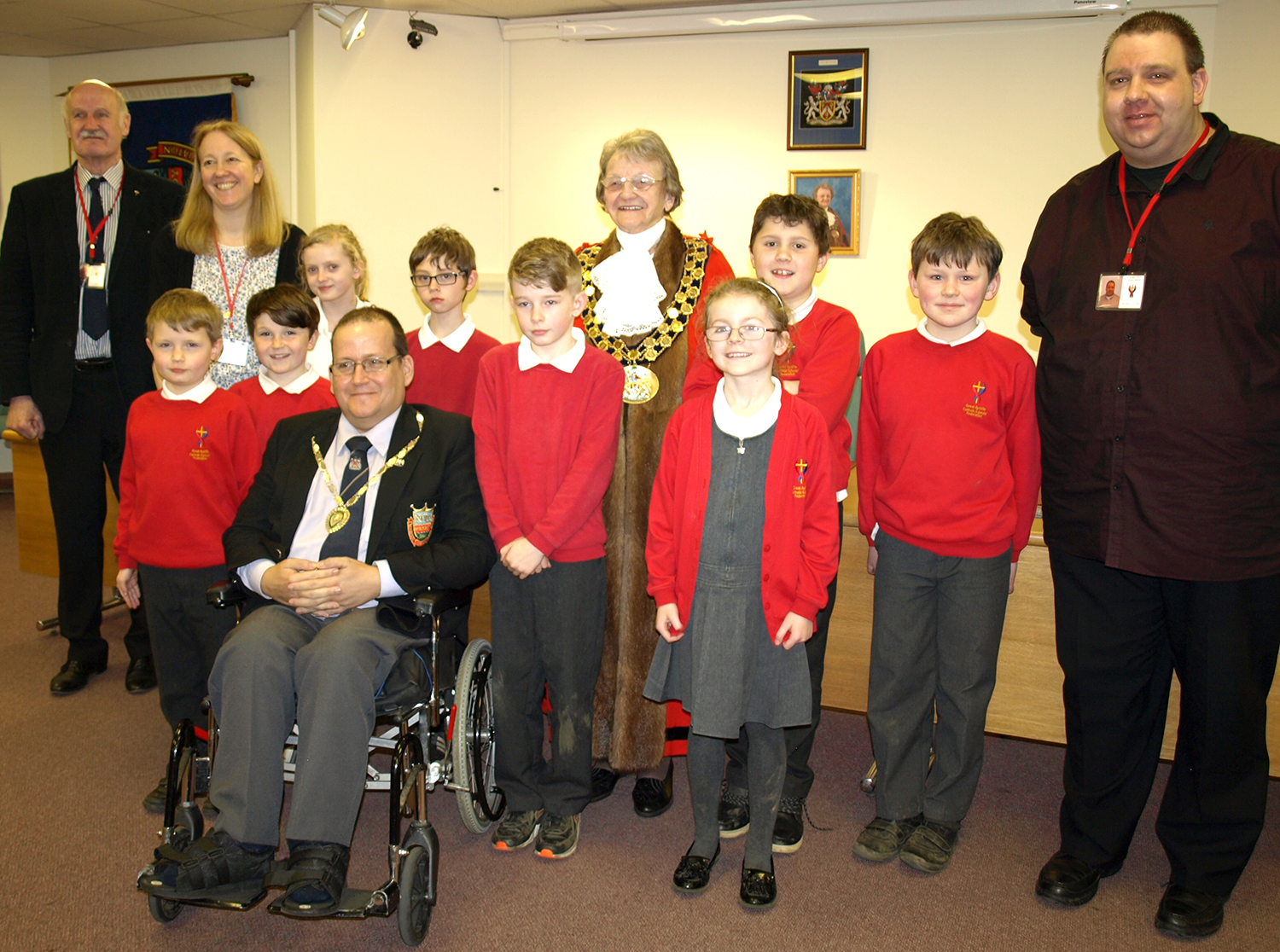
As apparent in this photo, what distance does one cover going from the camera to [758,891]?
2.28 metres

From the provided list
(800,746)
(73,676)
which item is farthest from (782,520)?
(73,676)

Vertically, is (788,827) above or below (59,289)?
below

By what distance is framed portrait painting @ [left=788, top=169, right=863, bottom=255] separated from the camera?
5684mm

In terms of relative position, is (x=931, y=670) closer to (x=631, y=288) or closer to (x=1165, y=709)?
(x=1165, y=709)

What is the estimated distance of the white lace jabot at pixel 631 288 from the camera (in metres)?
2.58

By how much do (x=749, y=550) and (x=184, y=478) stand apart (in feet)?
5.36

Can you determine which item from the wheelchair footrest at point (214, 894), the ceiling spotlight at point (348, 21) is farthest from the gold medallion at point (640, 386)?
the ceiling spotlight at point (348, 21)

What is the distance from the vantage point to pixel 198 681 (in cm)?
270

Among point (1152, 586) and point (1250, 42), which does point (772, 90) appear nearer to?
point (1250, 42)

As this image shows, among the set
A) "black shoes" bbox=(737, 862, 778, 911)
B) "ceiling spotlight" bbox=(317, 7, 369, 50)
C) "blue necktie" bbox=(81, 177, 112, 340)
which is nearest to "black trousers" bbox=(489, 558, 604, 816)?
"black shoes" bbox=(737, 862, 778, 911)

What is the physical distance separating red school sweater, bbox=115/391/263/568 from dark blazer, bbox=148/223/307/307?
0.64 metres

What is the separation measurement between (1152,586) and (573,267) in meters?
1.59

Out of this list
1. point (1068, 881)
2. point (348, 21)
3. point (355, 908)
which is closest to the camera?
point (355, 908)

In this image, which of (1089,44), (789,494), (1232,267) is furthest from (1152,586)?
(1089,44)
